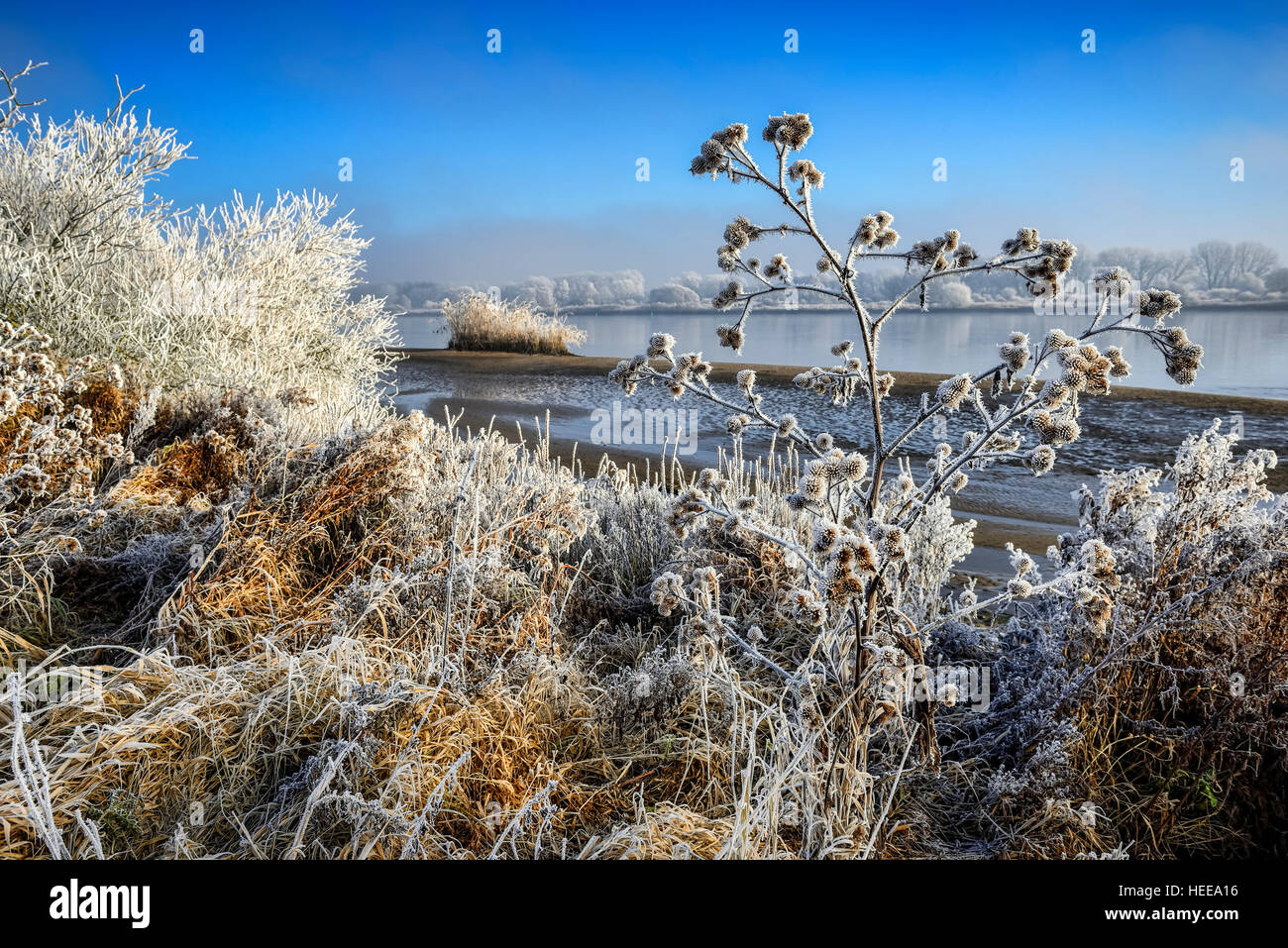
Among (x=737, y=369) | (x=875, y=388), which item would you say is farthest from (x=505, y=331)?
(x=875, y=388)

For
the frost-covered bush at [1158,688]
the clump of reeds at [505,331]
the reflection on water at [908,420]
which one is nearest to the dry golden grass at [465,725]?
the frost-covered bush at [1158,688]

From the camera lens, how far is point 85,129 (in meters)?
7.08

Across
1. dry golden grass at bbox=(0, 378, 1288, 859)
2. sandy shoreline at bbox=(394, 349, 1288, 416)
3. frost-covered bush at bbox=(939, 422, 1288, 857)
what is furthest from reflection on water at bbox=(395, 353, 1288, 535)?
dry golden grass at bbox=(0, 378, 1288, 859)

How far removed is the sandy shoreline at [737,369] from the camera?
1012 cm

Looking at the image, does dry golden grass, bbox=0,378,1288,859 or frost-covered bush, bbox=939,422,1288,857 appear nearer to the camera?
dry golden grass, bbox=0,378,1288,859

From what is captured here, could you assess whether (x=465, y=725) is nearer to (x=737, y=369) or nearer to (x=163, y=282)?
(x=163, y=282)

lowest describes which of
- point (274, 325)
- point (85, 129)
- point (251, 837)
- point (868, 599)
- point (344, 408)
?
point (251, 837)

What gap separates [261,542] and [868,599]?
7.65ft

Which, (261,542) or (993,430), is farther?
(261,542)

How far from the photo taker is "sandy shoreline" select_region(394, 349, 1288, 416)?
33.2 feet

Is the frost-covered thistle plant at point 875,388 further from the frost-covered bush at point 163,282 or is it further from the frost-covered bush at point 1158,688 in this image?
the frost-covered bush at point 163,282

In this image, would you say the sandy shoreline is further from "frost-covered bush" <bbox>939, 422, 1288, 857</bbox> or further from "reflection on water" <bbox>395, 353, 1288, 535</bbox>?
"frost-covered bush" <bbox>939, 422, 1288, 857</bbox>
